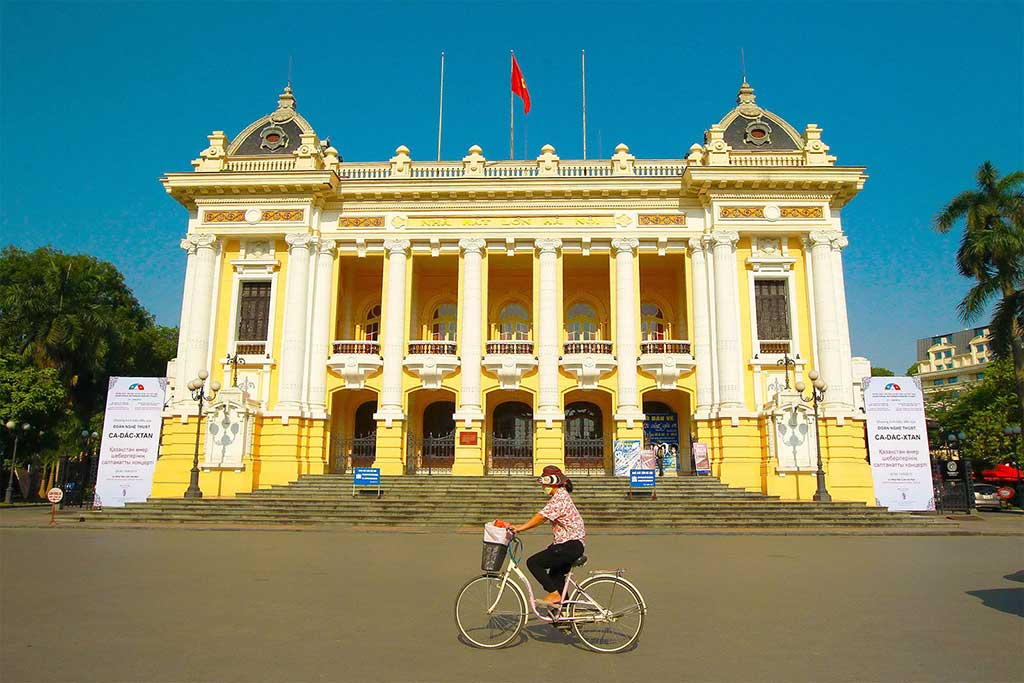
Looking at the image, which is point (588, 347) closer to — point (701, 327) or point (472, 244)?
point (701, 327)

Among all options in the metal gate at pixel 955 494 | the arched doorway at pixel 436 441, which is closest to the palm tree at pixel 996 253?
the metal gate at pixel 955 494

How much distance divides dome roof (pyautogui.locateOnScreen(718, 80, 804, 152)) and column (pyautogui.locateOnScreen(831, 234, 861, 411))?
4.42 m

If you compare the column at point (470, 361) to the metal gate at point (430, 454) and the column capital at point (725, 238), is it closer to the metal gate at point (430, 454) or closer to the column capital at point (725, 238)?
the metal gate at point (430, 454)

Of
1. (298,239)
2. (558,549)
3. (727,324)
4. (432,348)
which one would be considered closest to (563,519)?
(558,549)

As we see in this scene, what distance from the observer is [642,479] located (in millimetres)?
21031

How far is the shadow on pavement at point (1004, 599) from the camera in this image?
748 cm

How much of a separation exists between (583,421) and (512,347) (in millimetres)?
4892

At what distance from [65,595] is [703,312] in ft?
72.7

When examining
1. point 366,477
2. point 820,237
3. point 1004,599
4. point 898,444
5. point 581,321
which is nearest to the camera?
point 1004,599

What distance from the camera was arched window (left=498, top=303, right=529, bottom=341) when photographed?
1171 inches

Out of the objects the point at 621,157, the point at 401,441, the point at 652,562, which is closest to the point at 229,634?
the point at 652,562

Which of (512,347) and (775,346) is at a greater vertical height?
(512,347)

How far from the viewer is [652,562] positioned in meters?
11.7

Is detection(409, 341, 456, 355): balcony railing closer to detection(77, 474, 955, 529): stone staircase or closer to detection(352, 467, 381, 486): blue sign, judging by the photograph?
detection(77, 474, 955, 529): stone staircase
